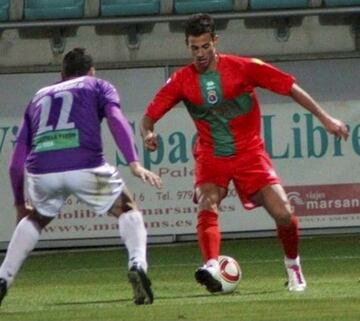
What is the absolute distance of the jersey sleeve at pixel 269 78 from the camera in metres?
11.0

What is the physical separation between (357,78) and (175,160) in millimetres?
2302

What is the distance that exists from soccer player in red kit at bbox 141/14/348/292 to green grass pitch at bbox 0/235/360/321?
465mm

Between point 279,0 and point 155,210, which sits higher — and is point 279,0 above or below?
above

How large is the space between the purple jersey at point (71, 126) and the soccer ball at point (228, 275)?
1399mm

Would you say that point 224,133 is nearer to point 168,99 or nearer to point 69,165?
point 168,99

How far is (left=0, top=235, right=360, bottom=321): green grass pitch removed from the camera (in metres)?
9.61

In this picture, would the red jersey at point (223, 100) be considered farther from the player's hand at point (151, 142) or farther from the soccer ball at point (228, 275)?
the soccer ball at point (228, 275)

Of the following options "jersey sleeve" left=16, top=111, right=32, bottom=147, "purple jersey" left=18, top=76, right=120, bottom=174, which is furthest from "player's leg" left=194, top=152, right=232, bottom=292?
"jersey sleeve" left=16, top=111, right=32, bottom=147

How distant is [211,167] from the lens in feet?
37.2

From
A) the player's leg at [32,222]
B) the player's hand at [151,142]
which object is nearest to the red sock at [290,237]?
the player's hand at [151,142]

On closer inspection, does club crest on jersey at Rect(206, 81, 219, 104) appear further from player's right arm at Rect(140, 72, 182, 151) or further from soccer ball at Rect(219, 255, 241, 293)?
soccer ball at Rect(219, 255, 241, 293)

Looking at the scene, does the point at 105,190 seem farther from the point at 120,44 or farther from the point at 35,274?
the point at 120,44

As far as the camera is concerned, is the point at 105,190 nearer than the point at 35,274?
Yes

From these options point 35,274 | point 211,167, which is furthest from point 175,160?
point 211,167
